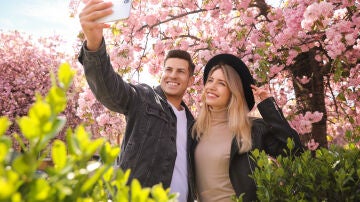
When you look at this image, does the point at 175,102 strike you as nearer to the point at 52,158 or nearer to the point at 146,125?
the point at 146,125

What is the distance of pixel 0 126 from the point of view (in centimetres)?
58

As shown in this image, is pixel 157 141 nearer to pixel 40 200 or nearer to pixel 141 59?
pixel 40 200

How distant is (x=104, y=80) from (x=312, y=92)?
4.01 m

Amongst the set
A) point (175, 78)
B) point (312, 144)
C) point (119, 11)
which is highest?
point (119, 11)

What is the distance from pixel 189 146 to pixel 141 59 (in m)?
3.39

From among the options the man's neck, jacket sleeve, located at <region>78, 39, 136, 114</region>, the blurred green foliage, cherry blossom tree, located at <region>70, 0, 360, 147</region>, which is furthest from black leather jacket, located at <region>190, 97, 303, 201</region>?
the blurred green foliage

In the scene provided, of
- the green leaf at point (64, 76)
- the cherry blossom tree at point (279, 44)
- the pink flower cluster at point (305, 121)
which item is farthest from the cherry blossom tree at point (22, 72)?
the green leaf at point (64, 76)

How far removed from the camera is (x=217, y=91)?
3.26 meters

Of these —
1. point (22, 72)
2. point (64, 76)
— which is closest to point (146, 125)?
point (64, 76)

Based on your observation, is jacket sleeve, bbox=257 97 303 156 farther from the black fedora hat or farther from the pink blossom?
the pink blossom

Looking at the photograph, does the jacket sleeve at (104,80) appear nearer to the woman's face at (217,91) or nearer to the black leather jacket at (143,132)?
the black leather jacket at (143,132)

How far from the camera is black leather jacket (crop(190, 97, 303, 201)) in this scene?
2.74 metres

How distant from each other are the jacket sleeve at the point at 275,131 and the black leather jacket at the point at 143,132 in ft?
2.26

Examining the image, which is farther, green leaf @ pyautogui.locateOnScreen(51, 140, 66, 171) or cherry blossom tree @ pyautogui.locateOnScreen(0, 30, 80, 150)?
cherry blossom tree @ pyautogui.locateOnScreen(0, 30, 80, 150)
